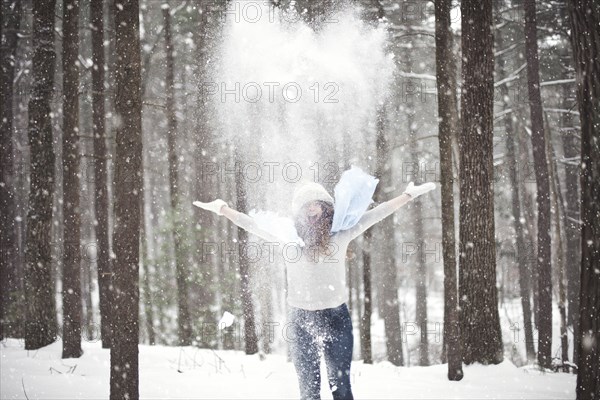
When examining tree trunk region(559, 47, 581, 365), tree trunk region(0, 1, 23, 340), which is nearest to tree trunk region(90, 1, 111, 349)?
tree trunk region(0, 1, 23, 340)

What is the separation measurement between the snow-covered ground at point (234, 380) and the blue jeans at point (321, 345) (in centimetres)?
244

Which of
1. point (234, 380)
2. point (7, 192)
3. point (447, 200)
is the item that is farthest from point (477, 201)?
point (7, 192)

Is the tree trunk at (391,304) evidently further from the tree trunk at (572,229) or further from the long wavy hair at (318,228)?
the long wavy hair at (318,228)

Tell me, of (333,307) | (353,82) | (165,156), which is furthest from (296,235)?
(165,156)

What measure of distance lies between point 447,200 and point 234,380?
4.63m

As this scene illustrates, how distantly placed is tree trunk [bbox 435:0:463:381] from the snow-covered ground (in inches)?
20.1

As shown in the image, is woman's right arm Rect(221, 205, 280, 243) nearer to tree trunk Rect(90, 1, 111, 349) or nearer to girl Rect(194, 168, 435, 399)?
girl Rect(194, 168, 435, 399)

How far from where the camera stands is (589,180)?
5160 mm

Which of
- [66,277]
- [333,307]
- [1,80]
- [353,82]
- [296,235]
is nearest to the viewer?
[333,307]

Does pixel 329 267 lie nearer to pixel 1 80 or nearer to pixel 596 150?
pixel 596 150

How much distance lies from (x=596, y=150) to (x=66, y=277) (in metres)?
9.17

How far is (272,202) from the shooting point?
472 inches

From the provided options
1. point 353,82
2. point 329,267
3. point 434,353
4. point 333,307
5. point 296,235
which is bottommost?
point 434,353

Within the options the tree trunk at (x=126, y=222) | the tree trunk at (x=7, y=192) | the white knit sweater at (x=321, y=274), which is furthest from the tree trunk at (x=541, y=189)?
the tree trunk at (x=7, y=192)
